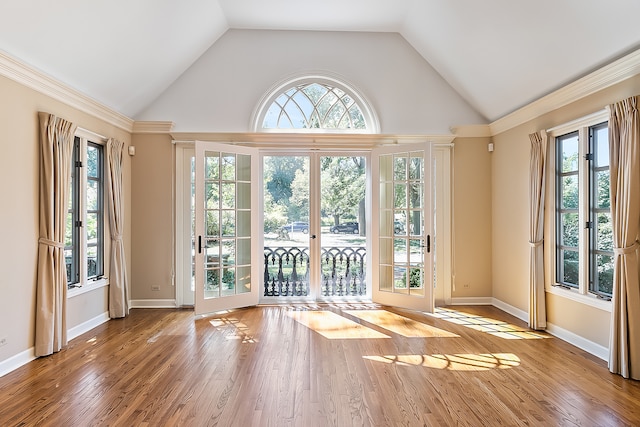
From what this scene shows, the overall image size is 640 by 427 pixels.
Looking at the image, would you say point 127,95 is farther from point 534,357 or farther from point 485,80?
point 534,357

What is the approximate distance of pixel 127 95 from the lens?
4.73 meters

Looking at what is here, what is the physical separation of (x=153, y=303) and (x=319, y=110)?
366 cm

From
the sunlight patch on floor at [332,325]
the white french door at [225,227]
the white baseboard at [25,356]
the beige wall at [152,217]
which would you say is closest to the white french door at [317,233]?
the white french door at [225,227]

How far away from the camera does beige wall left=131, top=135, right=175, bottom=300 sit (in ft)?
17.3

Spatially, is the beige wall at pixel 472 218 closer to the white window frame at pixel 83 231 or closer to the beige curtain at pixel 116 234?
the beige curtain at pixel 116 234

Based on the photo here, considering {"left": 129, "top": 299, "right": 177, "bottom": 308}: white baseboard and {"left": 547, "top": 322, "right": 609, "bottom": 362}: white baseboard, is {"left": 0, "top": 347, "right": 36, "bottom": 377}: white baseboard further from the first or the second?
{"left": 547, "top": 322, "right": 609, "bottom": 362}: white baseboard

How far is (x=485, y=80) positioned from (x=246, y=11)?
10.5ft

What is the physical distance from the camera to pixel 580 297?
146 inches

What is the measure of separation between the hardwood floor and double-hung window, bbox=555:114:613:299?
0.73 metres

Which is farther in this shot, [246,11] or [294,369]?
[246,11]

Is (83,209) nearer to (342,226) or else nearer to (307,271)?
(307,271)

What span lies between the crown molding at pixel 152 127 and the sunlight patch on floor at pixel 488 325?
14.4 feet

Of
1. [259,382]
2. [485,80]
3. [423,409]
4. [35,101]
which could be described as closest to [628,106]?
[485,80]

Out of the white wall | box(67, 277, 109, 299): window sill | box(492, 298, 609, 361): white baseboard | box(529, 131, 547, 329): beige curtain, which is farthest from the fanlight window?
box(492, 298, 609, 361): white baseboard
